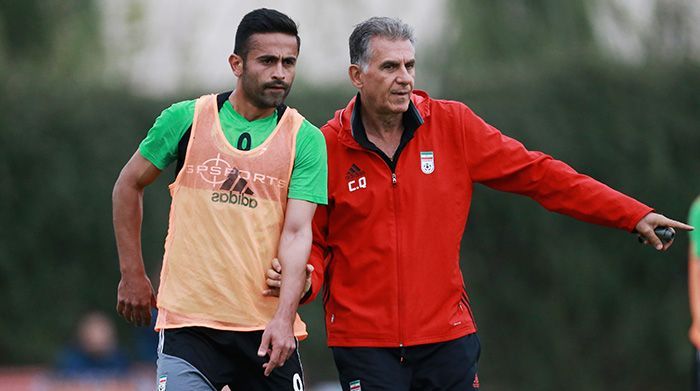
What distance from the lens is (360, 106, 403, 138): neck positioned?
6836 millimetres

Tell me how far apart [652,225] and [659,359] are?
26.5ft

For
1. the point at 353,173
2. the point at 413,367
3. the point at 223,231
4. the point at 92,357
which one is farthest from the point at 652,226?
the point at 92,357

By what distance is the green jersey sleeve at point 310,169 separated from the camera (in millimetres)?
6242

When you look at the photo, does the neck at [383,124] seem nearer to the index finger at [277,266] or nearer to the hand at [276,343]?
the index finger at [277,266]

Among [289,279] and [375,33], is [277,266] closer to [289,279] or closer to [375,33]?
[289,279]

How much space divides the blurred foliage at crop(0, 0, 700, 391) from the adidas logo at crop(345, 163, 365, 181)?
7.52 m

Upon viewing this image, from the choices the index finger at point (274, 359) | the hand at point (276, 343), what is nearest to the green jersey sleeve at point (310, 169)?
the hand at point (276, 343)

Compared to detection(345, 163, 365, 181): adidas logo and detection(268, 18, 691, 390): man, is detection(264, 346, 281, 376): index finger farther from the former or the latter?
detection(345, 163, 365, 181): adidas logo

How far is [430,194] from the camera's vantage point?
263 inches

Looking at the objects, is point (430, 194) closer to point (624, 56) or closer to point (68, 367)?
point (68, 367)

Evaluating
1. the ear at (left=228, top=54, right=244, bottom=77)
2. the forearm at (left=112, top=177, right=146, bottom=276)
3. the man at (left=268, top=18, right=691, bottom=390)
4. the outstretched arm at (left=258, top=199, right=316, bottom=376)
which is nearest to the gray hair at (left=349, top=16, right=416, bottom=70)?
the man at (left=268, top=18, right=691, bottom=390)

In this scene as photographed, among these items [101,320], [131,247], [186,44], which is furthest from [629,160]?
[131,247]

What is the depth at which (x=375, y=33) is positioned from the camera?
680 centimetres

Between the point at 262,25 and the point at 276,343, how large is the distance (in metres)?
1.57
